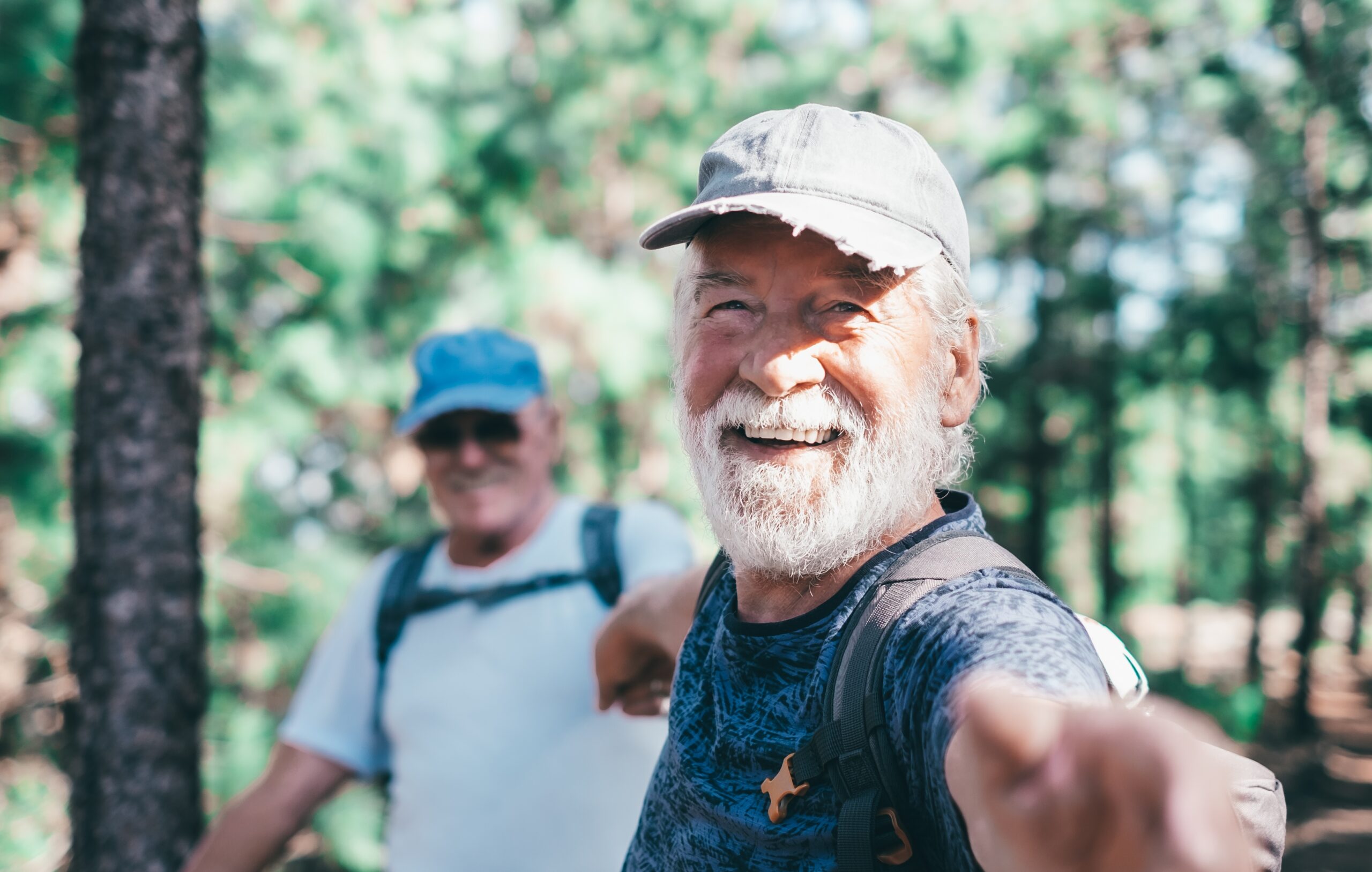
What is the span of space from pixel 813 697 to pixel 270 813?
1.89 meters

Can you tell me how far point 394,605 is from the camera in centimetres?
260

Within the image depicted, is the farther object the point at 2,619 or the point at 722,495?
the point at 2,619

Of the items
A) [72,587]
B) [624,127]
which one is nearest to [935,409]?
[72,587]

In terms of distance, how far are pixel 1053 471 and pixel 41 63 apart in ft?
39.2

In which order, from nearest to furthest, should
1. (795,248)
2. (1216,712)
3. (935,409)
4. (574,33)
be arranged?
(795,248)
(935,409)
(574,33)
(1216,712)

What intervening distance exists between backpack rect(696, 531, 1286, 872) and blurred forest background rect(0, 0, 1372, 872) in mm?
681

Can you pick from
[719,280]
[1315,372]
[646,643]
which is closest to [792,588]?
[719,280]

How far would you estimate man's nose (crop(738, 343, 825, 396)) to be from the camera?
4.13 feet

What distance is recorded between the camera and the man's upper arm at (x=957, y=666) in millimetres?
839

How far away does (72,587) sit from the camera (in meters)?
2.43

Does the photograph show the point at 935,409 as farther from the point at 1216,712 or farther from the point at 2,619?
the point at 1216,712

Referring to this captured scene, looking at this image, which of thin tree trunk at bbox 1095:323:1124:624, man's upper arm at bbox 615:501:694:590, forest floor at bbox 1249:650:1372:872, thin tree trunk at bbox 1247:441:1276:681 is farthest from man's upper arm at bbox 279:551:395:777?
thin tree trunk at bbox 1247:441:1276:681

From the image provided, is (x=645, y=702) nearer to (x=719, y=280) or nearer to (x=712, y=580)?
(x=712, y=580)

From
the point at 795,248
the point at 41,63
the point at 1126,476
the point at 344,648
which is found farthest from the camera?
the point at 1126,476
